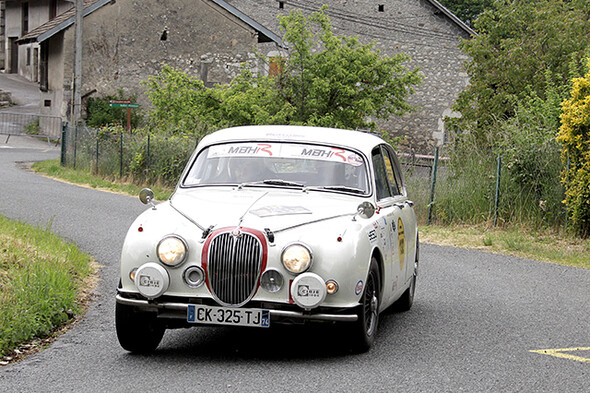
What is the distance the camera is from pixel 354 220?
22.4 ft

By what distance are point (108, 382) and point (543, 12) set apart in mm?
31058

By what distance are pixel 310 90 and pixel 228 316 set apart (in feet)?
60.2

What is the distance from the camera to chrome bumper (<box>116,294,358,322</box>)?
6312 mm

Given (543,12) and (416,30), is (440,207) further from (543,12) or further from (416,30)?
(416,30)

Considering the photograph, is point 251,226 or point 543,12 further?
point 543,12

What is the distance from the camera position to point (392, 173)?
9.04 m

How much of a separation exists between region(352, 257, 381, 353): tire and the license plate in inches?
28.9

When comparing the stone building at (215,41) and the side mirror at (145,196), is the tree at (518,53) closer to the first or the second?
the stone building at (215,41)

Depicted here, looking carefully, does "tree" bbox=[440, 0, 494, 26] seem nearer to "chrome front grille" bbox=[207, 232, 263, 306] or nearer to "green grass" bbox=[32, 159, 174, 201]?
"green grass" bbox=[32, 159, 174, 201]

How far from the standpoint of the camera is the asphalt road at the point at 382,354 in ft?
19.7

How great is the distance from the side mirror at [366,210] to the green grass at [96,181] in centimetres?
1604

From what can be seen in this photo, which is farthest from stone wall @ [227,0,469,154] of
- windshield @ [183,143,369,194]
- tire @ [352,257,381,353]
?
tire @ [352,257,381,353]

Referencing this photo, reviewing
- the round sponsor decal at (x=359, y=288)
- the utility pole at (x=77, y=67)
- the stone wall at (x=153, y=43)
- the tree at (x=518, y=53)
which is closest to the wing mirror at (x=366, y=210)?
the round sponsor decal at (x=359, y=288)

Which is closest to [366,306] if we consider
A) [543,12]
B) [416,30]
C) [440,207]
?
[440,207]
